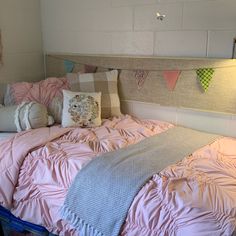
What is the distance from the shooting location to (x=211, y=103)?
203 centimetres

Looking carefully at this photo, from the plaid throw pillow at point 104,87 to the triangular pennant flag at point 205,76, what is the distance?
661 millimetres

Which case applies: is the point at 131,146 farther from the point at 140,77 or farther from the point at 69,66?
the point at 69,66

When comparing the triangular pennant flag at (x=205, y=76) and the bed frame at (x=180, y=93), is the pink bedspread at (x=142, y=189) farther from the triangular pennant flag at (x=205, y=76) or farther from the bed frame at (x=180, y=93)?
the triangular pennant flag at (x=205, y=76)

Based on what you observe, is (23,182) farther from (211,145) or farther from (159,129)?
(211,145)

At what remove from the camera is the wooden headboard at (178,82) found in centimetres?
195

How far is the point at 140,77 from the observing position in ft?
7.47

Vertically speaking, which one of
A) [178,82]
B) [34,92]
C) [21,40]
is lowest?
[34,92]

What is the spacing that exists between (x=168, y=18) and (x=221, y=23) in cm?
38

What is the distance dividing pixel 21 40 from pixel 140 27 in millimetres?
1092

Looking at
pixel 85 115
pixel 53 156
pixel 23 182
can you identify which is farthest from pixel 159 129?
pixel 23 182

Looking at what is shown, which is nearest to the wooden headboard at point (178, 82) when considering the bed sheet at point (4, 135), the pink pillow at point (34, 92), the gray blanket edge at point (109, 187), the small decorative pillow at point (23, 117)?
the pink pillow at point (34, 92)

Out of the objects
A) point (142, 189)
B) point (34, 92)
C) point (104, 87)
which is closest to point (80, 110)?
point (104, 87)

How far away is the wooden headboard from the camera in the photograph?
6.38 ft

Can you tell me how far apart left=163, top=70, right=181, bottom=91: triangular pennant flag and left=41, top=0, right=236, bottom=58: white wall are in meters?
0.14
